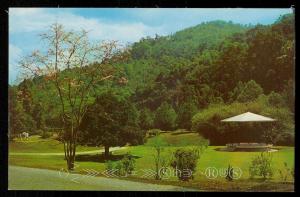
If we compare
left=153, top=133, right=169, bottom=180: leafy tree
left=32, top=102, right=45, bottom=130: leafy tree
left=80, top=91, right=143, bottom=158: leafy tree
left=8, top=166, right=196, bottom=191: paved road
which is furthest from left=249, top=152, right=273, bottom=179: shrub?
left=32, top=102, right=45, bottom=130: leafy tree

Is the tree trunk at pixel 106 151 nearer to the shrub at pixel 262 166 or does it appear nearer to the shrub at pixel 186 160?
the shrub at pixel 186 160

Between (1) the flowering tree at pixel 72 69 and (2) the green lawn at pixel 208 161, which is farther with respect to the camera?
(1) the flowering tree at pixel 72 69

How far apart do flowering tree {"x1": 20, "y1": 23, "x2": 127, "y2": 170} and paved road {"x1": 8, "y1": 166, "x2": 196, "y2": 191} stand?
8.2 inches

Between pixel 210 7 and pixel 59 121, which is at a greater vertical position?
pixel 210 7

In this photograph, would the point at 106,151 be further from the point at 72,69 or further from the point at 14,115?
the point at 14,115

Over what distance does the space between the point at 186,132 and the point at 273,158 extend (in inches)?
47.0

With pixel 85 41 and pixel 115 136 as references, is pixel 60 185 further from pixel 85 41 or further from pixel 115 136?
pixel 85 41

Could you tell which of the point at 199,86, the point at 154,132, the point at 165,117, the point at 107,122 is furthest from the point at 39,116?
the point at 199,86

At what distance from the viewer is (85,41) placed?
7.80 metres

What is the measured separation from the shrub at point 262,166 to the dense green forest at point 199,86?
0.24m

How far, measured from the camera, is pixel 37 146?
25.7 ft

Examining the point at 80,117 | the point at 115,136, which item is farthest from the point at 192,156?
the point at 80,117

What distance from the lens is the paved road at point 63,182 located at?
7.79 meters

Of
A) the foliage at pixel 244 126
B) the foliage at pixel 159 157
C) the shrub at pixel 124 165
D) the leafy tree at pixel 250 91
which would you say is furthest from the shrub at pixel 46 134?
the leafy tree at pixel 250 91
